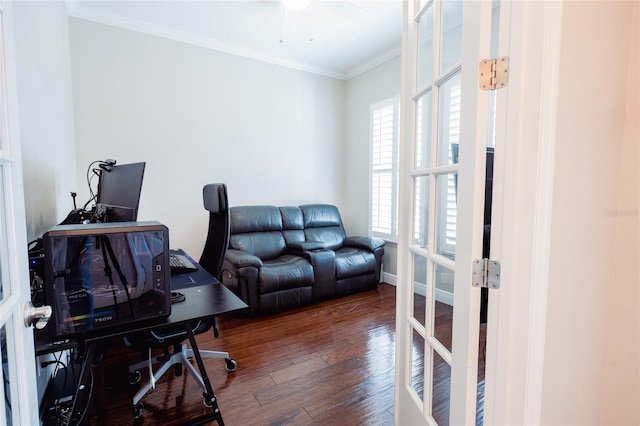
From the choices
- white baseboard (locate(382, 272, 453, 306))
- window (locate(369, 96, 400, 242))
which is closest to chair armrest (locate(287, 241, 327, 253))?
window (locate(369, 96, 400, 242))

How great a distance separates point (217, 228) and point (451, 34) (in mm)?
1697

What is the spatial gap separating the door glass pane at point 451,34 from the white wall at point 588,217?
298mm

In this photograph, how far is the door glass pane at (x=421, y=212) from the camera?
125 centimetres

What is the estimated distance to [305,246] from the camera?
3619mm

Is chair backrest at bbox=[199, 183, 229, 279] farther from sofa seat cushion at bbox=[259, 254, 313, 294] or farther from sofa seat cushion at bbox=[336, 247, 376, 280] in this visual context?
sofa seat cushion at bbox=[336, 247, 376, 280]

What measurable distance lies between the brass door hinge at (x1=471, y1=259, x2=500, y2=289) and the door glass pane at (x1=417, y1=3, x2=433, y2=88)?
727mm

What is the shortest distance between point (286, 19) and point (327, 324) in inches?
117

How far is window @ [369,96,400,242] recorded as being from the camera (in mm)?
3908

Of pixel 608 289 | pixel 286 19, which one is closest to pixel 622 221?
pixel 608 289

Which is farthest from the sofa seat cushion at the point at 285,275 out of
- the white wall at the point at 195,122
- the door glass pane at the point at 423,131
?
the door glass pane at the point at 423,131

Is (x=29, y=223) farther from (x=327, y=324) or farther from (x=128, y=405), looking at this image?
(x=327, y=324)

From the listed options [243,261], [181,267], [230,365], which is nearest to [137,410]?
[230,365]

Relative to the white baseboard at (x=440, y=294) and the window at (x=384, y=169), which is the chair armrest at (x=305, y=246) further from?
the white baseboard at (x=440, y=294)

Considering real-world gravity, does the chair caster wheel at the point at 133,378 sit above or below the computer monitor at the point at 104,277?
below
